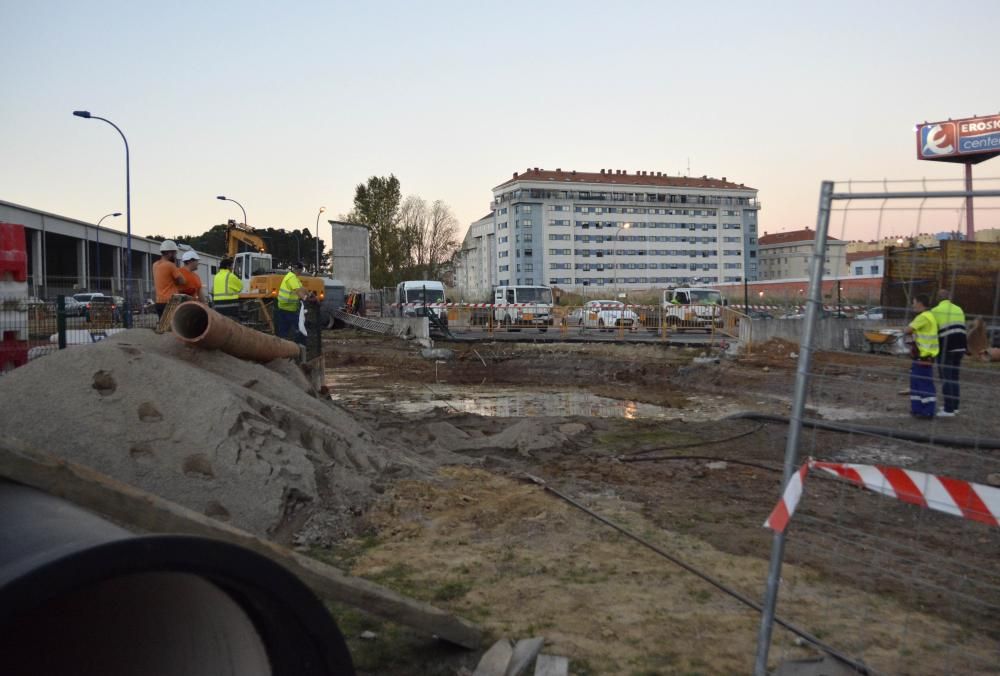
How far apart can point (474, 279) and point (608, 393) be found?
112598 mm


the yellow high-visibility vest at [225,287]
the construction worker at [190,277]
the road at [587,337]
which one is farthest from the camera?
the road at [587,337]

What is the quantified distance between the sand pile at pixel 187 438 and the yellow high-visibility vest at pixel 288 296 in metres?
6.69

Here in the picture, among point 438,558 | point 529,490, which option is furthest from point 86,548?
point 529,490

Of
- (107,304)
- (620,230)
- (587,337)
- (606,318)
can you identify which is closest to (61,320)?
(107,304)

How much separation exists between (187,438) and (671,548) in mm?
3498

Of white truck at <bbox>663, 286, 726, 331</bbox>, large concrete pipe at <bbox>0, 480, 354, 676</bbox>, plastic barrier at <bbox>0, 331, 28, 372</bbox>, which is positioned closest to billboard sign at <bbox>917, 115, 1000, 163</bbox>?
white truck at <bbox>663, 286, 726, 331</bbox>

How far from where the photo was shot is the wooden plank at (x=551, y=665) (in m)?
3.59

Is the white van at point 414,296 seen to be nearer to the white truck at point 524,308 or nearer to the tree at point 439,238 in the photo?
the white truck at point 524,308

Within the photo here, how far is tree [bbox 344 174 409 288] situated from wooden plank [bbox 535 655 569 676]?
60.9 meters

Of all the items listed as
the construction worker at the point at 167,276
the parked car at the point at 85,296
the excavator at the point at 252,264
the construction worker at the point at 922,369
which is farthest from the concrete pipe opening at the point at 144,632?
the excavator at the point at 252,264

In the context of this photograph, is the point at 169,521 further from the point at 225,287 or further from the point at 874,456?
the point at 225,287

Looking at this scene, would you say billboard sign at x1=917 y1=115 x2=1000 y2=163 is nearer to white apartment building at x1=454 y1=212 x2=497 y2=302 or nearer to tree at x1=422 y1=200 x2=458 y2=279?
tree at x1=422 y1=200 x2=458 y2=279

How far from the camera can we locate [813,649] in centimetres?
387

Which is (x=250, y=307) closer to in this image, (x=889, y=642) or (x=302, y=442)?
(x=302, y=442)
